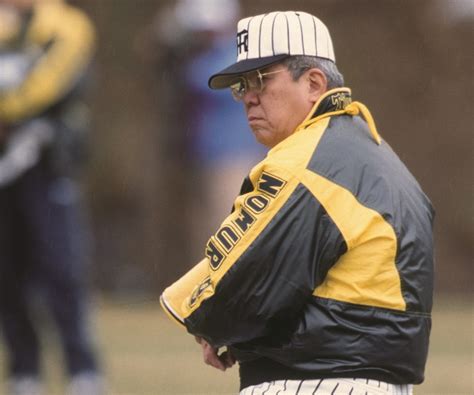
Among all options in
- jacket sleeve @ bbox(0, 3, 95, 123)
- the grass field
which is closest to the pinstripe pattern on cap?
jacket sleeve @ bbox(0, 3, 95, 123)

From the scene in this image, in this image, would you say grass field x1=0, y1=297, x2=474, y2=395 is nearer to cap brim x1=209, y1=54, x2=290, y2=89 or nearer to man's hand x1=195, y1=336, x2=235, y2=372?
man's hand x1=195, y1=336, x2=235, y2=372

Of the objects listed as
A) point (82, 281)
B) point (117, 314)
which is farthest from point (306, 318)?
point (117, 314)

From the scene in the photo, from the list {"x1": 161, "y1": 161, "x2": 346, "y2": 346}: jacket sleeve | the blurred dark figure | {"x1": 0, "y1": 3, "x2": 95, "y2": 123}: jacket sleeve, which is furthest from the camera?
the blurred dark figure

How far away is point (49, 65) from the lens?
7.88 m

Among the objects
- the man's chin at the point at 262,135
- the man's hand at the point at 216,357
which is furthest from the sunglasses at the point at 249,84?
the man's hand at the point at 216,357

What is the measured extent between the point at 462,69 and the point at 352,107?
9.31 metres

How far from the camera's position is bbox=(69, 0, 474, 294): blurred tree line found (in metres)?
13.5

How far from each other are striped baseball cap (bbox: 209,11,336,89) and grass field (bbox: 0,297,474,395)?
3799 millimetres

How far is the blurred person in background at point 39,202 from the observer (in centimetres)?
755

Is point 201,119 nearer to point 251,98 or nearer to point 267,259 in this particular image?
point 251,98

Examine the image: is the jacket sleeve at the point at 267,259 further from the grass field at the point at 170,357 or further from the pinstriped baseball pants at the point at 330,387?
the grass field at the point at 170,357

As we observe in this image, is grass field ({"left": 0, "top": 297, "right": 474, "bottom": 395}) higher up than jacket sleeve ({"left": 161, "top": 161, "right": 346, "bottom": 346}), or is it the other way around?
jacket sleeve ({"left": 161, "top": 161, "right": 346, "bottom": 346})

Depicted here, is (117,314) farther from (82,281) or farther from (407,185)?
(407,185)

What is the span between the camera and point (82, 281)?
25.4ft
